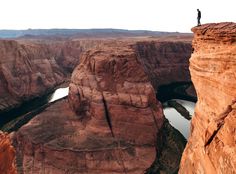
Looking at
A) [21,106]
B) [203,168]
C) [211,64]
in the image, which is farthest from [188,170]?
[21,106]

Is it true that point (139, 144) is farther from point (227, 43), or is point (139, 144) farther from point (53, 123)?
point (227, 43)

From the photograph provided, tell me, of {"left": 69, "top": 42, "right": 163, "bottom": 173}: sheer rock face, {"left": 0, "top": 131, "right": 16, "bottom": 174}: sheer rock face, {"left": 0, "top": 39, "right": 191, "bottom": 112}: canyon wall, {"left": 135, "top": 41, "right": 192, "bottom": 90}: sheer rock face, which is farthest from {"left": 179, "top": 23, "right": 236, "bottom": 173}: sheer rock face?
{"left": 135, "top": 41, "right": 192, "bottom": 90}: sheer rock face

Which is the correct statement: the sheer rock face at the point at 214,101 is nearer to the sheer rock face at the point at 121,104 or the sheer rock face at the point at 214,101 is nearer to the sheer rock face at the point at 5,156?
the sheer rock face at the point at 5,156

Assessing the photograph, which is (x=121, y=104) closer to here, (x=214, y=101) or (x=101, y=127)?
(x=101, y=127)

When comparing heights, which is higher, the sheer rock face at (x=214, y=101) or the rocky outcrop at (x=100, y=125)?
the sheer rock face at (x=214, y=101)

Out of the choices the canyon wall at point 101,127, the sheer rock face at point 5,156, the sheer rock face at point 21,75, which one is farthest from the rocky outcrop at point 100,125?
the sheer rock face at point 21,75

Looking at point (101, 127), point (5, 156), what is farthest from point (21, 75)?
point (5, 156)
